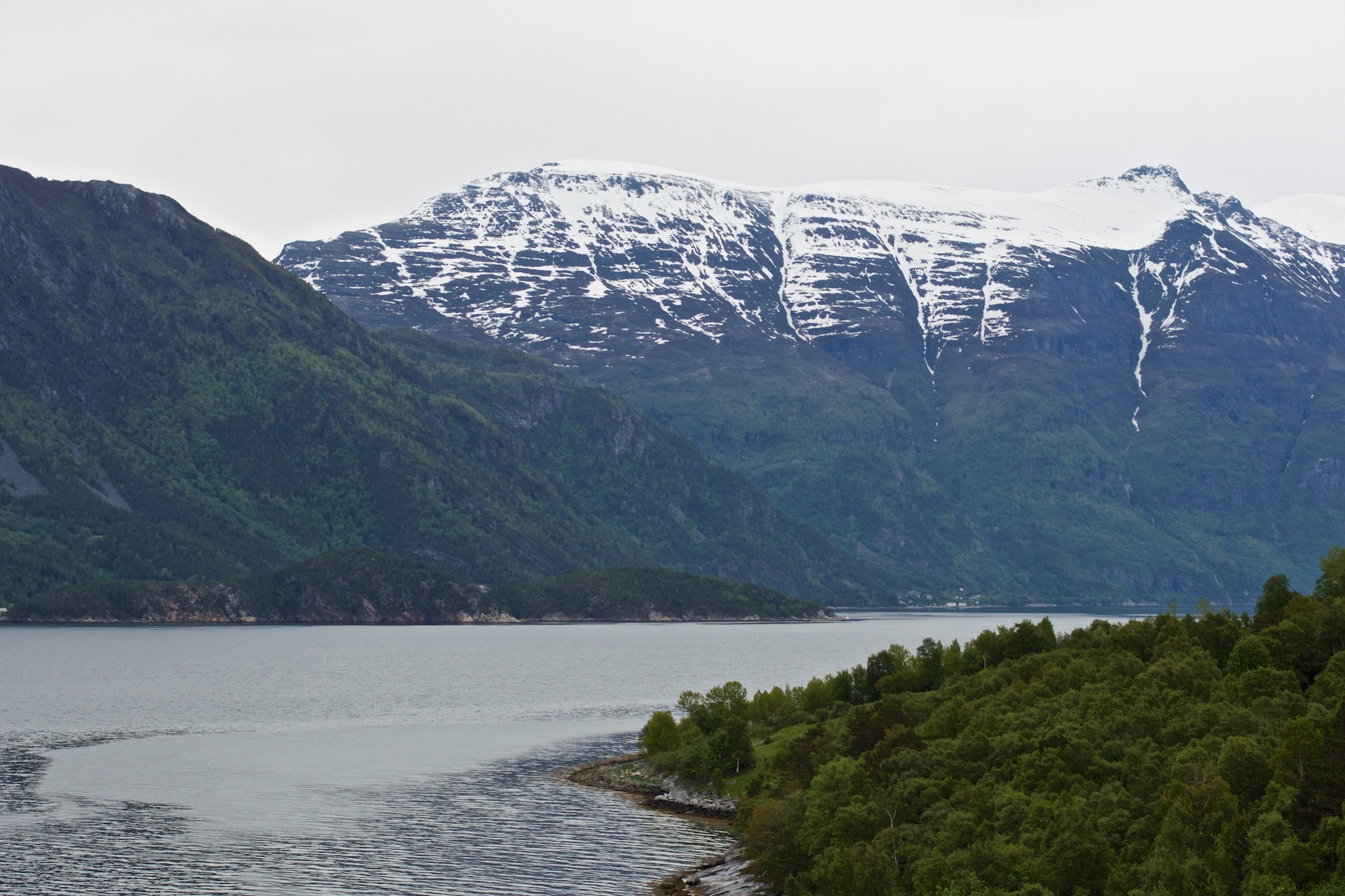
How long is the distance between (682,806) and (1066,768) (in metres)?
36.9

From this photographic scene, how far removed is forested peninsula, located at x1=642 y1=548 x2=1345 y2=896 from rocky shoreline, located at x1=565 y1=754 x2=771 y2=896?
4.61 feet

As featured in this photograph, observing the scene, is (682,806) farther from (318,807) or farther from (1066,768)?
(1066,768)

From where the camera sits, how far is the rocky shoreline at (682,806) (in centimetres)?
8825

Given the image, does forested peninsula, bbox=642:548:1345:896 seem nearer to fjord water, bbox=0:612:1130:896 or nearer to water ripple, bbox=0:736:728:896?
water ripple, bbox=0:736:728:896

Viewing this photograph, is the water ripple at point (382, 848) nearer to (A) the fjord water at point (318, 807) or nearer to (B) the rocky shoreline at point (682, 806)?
(A) the fjord water at point (318, 807)

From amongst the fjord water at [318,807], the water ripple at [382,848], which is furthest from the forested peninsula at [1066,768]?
the fjord water at [318,807]

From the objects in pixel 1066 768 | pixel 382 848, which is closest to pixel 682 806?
pixel 382 848

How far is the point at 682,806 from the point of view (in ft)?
383

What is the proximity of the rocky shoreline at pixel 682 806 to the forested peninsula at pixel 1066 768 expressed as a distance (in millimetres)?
1404

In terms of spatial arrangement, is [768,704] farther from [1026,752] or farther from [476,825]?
[1026,752]

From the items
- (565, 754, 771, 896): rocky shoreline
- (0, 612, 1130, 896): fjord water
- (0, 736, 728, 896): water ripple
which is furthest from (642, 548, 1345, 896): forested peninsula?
(0, 612, 1130, 896): fjord water

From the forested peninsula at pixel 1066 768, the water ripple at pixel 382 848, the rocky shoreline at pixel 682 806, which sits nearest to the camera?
the forested peninsula at pixel 1066 768

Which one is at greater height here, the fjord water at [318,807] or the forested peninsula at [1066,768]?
the forested peninsula at [1066,768]

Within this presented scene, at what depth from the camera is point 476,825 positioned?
358ft
